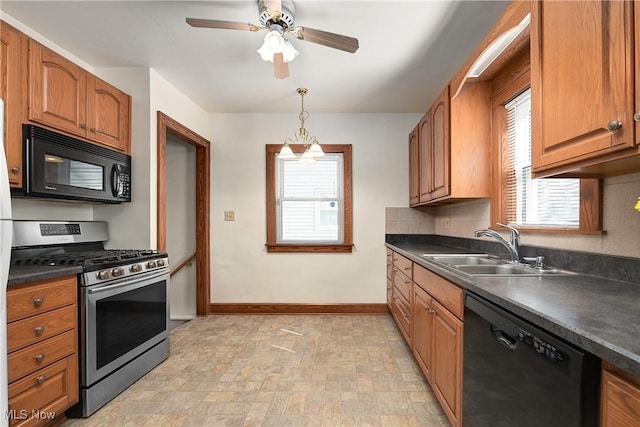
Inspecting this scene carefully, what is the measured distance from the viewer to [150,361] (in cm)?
238

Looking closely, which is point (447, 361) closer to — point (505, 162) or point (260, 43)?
point (505, 162)

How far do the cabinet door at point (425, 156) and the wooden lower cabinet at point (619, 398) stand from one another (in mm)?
2297

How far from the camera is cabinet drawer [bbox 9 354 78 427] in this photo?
4.88 feet

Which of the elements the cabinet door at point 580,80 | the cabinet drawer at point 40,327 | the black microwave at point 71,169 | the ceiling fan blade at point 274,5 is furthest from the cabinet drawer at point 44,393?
the cabinet door at point 580,80

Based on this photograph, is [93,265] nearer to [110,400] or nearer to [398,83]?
[110,400]

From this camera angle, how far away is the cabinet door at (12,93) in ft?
5.71

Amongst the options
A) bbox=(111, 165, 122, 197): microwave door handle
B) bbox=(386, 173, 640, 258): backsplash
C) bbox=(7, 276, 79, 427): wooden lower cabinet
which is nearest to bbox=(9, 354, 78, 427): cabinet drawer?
bbox=(7, 276, 79, 427): wooden lower cabinet

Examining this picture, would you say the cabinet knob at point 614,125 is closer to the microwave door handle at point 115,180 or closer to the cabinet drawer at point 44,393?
the cabinet drawer at point 44,393

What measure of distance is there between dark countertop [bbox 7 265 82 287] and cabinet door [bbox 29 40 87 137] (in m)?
0.90

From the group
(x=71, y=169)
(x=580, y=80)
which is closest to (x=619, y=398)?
(x=580, y=80)

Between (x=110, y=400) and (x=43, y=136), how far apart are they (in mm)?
1697

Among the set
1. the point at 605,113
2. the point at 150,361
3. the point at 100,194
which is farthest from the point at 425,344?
the point at 100,194

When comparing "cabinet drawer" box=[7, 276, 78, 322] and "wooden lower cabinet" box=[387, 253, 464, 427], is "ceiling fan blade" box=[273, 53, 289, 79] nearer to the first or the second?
"wooden lower cabinet" box=[387, 253, 464, 427]

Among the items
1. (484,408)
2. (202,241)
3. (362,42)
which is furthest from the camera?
(202,241)
